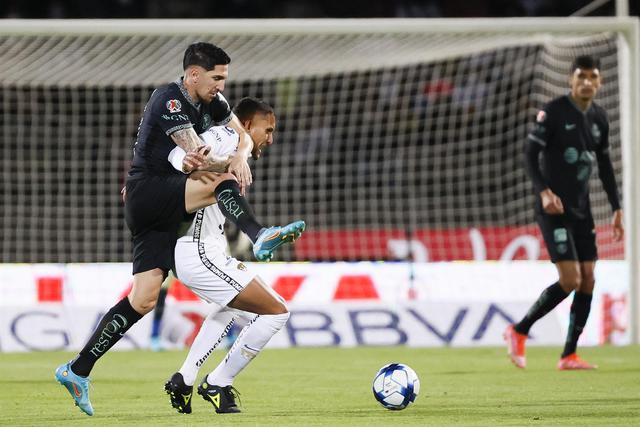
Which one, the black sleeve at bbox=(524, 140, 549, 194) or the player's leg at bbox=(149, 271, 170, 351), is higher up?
the black sleeve at bbox=(524, 140, 549, 194)

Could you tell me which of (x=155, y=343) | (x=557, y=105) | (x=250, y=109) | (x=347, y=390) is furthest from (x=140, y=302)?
(x=155, y=343)

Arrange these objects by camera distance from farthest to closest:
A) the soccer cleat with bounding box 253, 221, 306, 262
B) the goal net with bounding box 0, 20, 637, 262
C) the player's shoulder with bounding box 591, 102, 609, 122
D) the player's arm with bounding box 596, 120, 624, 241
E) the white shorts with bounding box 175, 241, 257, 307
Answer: the goal net with bounding box 0, 20, 637, 262, the player's arm with bounding box 596, 120, 624, 241, the player's shoulder with bounding box 591, 102, 609, 122, the white shorts with bounding box 175, 241, 257, 307, the soccer cleat with bounding box 253, 221, 306, 262

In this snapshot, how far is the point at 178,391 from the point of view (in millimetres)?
5730

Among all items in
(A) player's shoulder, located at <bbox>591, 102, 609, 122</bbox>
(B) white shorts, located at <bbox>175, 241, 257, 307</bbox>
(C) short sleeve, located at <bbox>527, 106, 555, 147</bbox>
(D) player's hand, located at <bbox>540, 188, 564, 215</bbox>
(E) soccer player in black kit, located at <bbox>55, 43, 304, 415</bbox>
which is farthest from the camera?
(A) player's shoulder, located at <bbox>591, 102, 609, 122</bbox>

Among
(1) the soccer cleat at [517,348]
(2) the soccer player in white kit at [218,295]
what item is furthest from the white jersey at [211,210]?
(1) the soccer cleat at [517,348]

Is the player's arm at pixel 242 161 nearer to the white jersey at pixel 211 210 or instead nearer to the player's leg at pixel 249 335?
the white jersey at pixel 211 210

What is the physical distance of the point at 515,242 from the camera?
14883 mm

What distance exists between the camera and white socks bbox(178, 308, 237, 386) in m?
5.79

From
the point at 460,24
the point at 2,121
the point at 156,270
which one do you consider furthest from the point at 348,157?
the point at 156,270

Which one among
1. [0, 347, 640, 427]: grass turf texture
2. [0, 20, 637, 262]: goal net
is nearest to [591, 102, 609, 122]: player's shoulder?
[0, 347, 640, 427]: grass turf texture

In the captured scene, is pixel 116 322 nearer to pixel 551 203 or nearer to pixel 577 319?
pixel 551 203

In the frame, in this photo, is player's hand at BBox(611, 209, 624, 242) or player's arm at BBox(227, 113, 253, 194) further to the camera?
player's hand at BBox(611, 209, 624, 242)

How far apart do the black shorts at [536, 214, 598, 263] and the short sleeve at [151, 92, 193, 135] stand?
3.41 meters

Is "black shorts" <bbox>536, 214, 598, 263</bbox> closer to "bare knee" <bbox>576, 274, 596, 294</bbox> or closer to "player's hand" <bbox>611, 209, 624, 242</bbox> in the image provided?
"bare knee" <bbox>576, 274, 596, 294</bbox>
